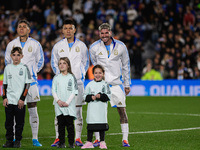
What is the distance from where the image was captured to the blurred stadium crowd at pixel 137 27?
72.2ft

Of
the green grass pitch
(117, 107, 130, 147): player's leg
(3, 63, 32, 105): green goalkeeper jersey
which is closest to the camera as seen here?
(3, 63, 32, 105): green goalkeeper jersey

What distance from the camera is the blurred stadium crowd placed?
72.2 ft

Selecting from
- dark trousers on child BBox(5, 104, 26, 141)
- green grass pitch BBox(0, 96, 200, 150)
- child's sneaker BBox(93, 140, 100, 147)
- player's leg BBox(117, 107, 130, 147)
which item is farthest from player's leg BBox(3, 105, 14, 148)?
player's leg BBox(117, 107, 130, 147)

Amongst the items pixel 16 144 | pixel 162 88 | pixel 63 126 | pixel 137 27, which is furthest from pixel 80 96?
pixel 137 27

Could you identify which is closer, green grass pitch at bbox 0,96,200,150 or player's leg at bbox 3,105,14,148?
player's leg at bbox 3,105,14,148

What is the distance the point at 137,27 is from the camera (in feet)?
79.6

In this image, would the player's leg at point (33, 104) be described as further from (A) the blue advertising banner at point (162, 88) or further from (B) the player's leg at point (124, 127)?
(A) the blue advertising banner at point (162, 88)

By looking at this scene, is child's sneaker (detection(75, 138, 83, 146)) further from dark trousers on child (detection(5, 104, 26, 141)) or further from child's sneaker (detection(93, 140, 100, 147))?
dark trousers on child (detection(5, 104, 26, 141))

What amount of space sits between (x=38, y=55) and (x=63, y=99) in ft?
4.66

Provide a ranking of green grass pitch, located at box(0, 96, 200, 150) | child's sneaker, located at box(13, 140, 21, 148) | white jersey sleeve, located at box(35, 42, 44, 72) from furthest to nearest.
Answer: white jersey sleeve, located at box(35, 42, 44, 72), green grass pitch, located at box(0, 96, 200, 150), child's sneaker, located at box(13, 140, 21, 148)

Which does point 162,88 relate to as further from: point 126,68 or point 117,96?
point 117,96

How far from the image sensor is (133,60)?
2277 centimetres

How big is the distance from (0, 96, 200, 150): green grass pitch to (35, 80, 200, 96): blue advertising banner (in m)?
1.38

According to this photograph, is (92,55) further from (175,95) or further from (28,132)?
(175,95)
